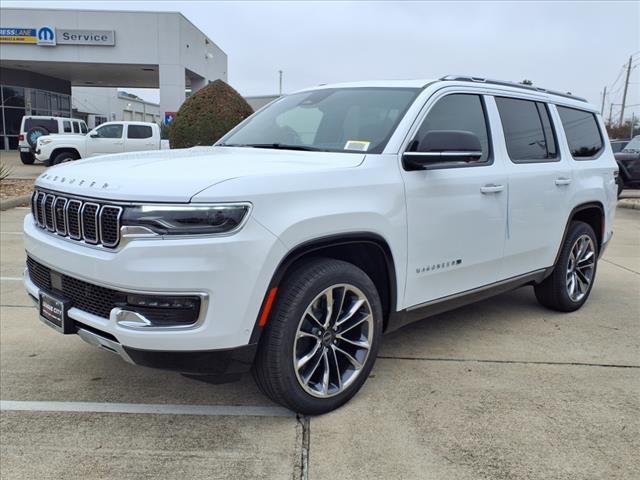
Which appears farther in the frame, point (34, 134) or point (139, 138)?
point (34, 134)

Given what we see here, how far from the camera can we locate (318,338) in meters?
3.04

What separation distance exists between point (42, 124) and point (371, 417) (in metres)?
26.2

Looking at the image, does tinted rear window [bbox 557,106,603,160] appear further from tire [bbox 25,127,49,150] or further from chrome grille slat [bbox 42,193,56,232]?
tire [bbox 25,127,49,150]

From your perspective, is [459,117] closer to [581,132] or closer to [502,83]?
[502,83]

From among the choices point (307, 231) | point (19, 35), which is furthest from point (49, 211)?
point (19, 35)

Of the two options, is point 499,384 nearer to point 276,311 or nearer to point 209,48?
point 276,311

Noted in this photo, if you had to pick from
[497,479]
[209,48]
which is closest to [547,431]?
[497,479]

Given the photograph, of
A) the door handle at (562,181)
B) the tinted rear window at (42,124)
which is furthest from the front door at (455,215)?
the tinted rear window at (42,124)

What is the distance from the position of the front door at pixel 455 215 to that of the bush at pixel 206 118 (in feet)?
41.9

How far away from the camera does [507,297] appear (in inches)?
225

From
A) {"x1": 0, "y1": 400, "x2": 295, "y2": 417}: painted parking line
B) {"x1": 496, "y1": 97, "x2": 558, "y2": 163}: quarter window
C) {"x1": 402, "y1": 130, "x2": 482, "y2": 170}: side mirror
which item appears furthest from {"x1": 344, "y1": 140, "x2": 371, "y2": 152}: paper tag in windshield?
{"x1": 0, "y1": 400, "x2": 295, "y2": 417}: painted parking line

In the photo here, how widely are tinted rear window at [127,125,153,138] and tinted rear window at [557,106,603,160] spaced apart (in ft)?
54.7

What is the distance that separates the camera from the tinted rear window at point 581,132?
493 cm

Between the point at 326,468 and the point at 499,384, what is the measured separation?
1444mm
